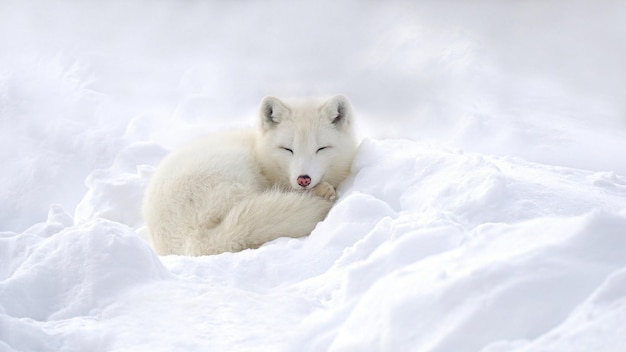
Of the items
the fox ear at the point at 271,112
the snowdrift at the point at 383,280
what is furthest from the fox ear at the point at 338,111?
the snowdrift at the point at 383,280

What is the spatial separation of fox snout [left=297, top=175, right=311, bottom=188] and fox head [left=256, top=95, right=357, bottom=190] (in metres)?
0.06

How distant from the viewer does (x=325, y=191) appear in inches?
154

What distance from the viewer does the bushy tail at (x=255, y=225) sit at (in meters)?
3.38

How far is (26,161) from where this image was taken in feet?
29.1

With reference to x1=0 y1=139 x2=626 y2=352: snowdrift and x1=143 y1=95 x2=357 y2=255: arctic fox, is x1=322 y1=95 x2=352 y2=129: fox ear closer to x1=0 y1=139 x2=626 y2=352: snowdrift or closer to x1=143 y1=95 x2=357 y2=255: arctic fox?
x1=143 y1=95 x2=357 y2=255: arctic fox

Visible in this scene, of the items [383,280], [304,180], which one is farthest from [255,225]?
[383,280]

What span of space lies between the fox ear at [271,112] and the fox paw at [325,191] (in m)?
0.65

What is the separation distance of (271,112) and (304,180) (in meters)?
0.70

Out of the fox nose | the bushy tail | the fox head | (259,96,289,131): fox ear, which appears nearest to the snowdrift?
the bushy tail

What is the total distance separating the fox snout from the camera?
3.94m

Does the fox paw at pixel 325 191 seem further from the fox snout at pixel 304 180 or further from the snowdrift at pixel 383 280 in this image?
the snowdrift at pixel 383 280

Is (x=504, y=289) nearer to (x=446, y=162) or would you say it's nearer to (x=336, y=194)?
(x=446, y=162)

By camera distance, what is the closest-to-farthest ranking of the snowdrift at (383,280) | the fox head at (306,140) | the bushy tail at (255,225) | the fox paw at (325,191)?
1. the snowdrift at (383,280)
2. the bushy tail at (255,225)
3. the fox paw at (325,191)
4. the fox head at (306,140)

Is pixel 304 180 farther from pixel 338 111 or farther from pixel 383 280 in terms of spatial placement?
pixel 383 280
